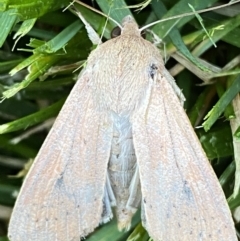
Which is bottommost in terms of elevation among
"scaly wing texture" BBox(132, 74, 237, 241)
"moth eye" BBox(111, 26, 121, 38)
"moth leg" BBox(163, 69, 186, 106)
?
"scaly wing texture" BBox(132, 74, 237, 241)

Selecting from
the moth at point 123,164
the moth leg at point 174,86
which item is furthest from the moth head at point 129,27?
the moth leg at point 174,86

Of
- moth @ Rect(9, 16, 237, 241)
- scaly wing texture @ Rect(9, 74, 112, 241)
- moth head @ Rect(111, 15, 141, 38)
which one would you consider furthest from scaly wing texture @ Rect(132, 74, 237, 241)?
moth head @ Rect(111, 15, 141, 38)

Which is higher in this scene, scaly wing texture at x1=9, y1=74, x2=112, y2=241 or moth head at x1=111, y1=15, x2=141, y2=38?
moth head at x1=111, y1=15, x2=141, y2=38

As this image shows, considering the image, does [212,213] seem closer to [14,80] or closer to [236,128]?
[236,128]

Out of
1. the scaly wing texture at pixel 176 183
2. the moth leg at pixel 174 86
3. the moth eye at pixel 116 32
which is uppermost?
the moth eye at pixel 116 32

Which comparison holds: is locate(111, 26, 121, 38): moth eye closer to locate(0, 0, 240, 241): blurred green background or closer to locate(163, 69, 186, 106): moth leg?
locate(0, 0, 240, 241): blurred green background

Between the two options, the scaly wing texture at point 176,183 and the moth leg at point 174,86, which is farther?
the moth leg at point 174,86

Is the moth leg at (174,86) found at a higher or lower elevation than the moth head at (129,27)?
lower

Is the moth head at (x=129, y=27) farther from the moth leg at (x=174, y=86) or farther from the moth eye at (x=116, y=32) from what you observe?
the moth leg at (x=174, y=86)
